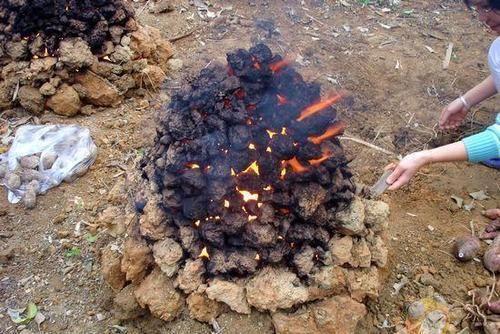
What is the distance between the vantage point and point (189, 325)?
3096 mm

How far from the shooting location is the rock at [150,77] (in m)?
5.71

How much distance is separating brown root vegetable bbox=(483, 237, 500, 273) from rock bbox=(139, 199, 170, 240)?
2.63 meters

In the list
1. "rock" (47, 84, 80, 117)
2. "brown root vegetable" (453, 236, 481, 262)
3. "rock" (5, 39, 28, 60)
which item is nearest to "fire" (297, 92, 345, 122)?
"brown root vegetable" (453, 236, 481, 262)

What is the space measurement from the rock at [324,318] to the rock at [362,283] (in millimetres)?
84

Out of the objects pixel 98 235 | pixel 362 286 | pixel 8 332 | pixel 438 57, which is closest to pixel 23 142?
pixel 98 235

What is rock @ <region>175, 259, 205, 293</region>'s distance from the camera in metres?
3.01

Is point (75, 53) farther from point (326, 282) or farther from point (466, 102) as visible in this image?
point (466, 102)

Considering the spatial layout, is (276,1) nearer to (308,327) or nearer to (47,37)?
(47,37)

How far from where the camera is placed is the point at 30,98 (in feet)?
17.0

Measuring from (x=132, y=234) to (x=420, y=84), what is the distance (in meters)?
4.63

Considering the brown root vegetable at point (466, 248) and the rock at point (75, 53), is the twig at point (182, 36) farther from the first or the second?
the brown root vegetable at point (466, 248)

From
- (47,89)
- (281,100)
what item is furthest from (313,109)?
(47,89)

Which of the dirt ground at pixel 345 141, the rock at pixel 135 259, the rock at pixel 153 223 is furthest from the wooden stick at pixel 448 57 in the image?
the rock at pixel 135 259

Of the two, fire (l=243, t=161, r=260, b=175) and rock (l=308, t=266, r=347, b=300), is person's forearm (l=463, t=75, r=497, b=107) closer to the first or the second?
rock (l=308, t=266, r=347, b=300)
